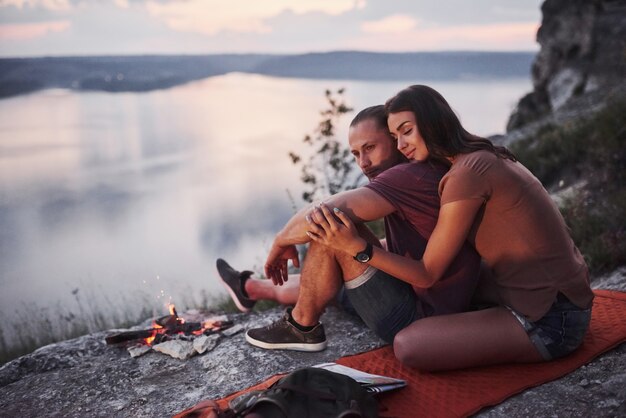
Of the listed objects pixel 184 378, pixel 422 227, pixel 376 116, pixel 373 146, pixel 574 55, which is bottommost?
pixel 184 378

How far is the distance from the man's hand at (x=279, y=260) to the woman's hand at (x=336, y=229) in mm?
504

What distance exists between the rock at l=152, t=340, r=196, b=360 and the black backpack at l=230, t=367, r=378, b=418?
3.88 feet

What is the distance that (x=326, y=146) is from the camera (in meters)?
8.42

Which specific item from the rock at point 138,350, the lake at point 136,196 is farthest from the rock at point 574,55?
the rock at point 138,350

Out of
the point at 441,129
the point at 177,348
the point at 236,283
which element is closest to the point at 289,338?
the point at 177,348

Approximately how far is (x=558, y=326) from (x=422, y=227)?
0.85 meters

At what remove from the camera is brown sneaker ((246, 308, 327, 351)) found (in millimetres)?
3766

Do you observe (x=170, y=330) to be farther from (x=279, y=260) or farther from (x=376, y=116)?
(x=376, y=116)

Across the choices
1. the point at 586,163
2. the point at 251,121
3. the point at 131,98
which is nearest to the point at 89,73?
the point at 251,121

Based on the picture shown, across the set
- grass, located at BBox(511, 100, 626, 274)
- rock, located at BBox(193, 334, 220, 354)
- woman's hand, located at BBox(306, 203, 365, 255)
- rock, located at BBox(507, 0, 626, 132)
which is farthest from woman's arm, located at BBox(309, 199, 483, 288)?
rock, located at BBox(507, 0, 626, 132)

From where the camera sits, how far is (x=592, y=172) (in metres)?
6.45

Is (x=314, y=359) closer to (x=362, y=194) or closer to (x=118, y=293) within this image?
(x=362, y=194)

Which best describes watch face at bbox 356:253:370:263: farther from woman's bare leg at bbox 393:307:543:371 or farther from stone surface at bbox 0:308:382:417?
stone surface at bbox 0:308:382:417

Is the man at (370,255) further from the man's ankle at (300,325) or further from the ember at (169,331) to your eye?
the ember at (169,331)
